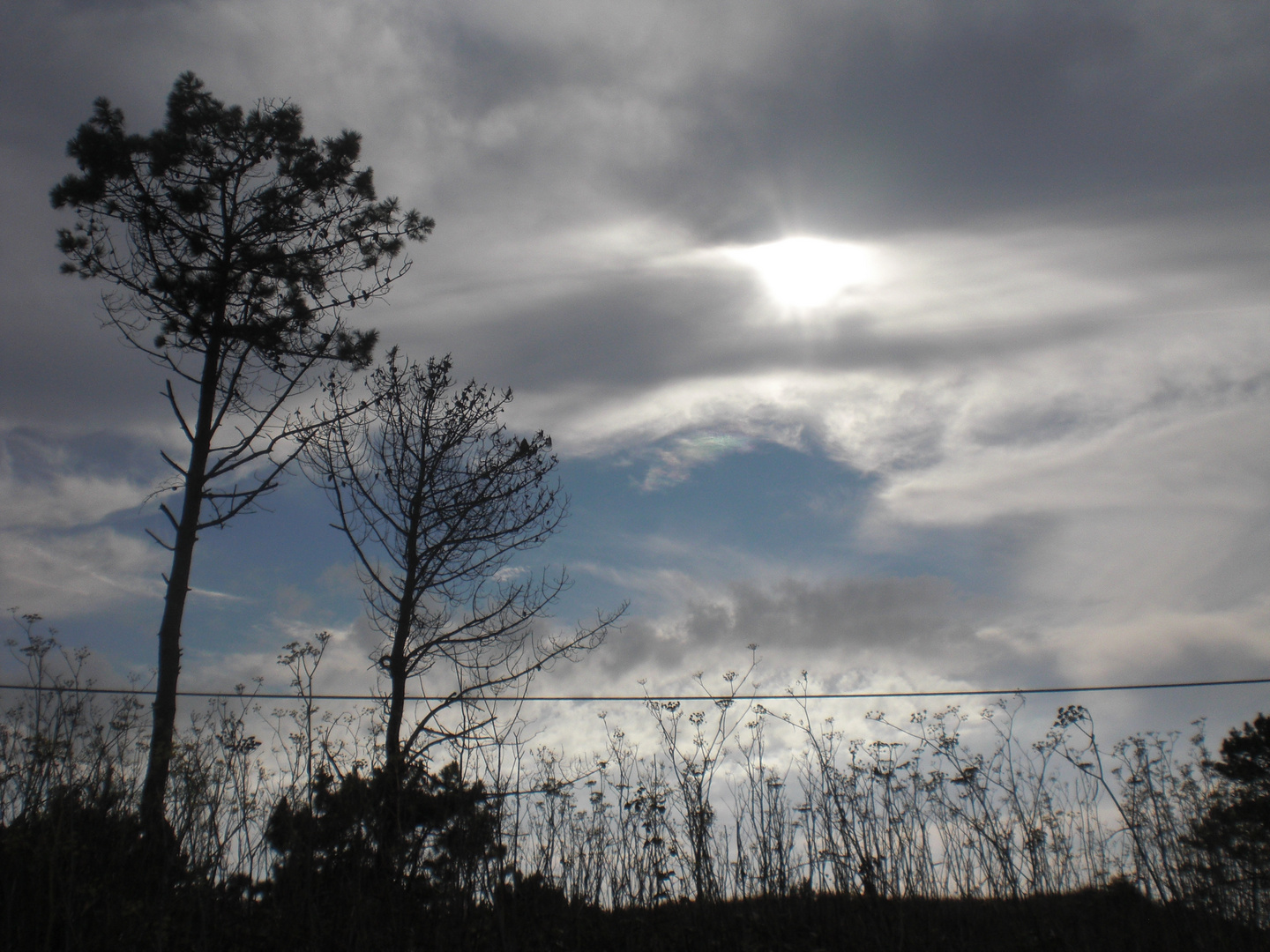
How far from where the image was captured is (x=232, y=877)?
765 cm

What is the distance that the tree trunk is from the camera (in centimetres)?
962

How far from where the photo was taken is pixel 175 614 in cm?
1137

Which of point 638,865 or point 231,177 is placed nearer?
point 638,865

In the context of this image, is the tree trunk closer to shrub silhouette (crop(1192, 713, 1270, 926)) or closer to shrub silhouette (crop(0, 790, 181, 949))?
shrub silhouette (crop(0, 790, 181, 949))

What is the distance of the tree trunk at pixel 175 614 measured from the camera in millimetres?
9617

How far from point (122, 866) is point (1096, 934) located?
401 inches

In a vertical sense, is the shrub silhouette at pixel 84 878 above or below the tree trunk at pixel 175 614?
below

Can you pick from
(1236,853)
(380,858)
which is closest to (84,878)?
(380,858)

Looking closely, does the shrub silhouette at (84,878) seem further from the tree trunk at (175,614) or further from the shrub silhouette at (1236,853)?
the shrub silhouette at (1236,853)

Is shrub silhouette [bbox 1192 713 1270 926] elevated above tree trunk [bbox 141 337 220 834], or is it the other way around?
tree trunk [bbox 141 337 220 834]

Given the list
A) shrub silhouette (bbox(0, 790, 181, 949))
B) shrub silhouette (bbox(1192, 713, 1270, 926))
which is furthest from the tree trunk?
shrub silhouette (bbox(1192, 713, 1270, 926))

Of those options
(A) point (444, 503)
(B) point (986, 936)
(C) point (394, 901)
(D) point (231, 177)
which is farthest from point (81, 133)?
(B) point (986, 936)

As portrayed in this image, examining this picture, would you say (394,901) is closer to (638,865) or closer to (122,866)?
(638,865)

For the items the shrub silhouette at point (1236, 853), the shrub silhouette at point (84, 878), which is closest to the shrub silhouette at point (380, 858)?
the shrub silhouette at point (84, 878)
